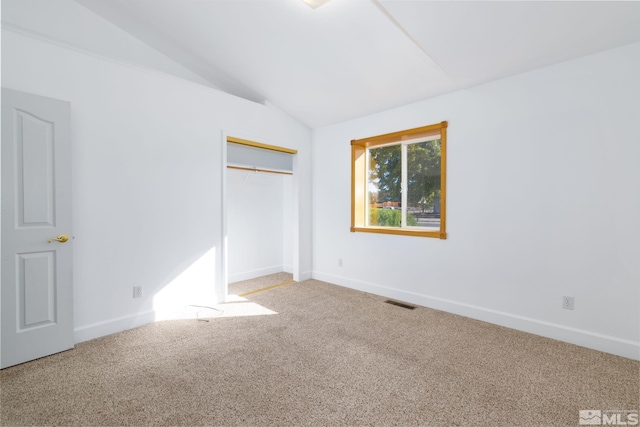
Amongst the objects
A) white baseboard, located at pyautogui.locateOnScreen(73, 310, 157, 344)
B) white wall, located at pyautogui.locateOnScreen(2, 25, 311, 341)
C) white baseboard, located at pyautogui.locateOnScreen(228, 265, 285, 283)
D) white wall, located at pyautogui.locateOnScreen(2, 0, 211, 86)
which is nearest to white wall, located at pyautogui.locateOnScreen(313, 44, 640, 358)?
white baseboard, located at pyautogui.locateOnScreen(228, 265, 285, 283)

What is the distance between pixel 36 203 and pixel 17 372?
1.26 meters

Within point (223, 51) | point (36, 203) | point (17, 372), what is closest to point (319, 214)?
point (223, 51)

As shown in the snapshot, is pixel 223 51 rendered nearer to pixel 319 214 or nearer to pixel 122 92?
pixel 122 92

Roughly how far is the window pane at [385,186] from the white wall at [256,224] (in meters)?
1.56

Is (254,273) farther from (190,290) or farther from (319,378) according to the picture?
(319,378)

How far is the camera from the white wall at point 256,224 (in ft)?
15.1

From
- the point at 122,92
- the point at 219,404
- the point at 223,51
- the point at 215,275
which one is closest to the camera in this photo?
the point at 219,404

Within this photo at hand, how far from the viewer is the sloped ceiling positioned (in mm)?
2189

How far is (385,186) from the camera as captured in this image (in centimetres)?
418

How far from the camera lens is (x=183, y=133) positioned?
330 cm

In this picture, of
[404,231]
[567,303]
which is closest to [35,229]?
[404,231]

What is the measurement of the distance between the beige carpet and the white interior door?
0.24 metres

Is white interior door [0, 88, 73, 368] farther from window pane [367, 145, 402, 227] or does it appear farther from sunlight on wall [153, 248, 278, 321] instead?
→ window pane [367, 145, 402, 227]

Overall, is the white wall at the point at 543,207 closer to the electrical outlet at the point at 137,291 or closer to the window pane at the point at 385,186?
the window pane at the point at 385,186
